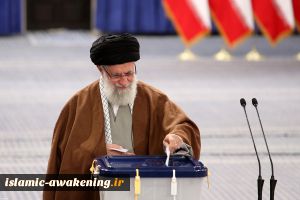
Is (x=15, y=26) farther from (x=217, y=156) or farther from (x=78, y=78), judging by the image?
(x=217, y=156)

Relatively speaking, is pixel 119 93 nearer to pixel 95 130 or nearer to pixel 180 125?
pixel 95 130

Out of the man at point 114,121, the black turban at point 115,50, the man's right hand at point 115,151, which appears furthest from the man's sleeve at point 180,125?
the black turban at point 115,50

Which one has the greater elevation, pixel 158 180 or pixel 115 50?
pixel 115 50

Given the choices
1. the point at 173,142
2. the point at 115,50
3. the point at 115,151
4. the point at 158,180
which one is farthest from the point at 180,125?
the point at 158,180

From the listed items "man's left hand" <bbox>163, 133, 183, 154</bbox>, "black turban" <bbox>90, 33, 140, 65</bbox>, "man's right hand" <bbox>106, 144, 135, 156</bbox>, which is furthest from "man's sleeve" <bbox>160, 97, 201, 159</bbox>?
"black turban" <bbox>90, 33, 140, 65</bbox>

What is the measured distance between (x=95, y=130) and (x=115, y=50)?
0.41m

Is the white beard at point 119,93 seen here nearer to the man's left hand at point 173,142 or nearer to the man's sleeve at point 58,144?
the man's sleeve at point 58,144

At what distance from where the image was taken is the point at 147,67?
12.8 meters

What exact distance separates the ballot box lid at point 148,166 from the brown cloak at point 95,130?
0.91 ft

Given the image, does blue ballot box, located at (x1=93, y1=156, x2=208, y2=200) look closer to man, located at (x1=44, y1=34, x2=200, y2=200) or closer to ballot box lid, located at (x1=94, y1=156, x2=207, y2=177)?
ballot box lid, located at (x1=94, y1=156, x2=207, y2=177)

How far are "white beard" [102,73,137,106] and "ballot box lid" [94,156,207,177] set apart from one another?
0.47 meters

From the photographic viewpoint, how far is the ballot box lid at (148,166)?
3.53 meters

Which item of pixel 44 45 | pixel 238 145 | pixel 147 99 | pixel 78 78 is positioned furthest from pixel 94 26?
pixel 147 99

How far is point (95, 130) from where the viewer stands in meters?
4.12
